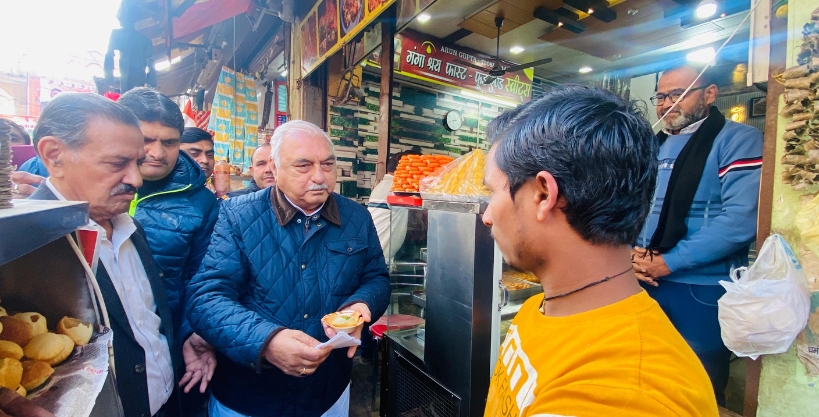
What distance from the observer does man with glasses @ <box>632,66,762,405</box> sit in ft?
7.29

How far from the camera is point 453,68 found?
712cm

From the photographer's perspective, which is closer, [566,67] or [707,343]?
[707,343]

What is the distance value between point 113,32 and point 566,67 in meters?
7.89

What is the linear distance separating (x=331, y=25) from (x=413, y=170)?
299cm

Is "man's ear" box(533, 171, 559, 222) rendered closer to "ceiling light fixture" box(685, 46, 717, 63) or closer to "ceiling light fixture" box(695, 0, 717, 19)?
"ceiling light fixture" box(695, 0, 717, 19)

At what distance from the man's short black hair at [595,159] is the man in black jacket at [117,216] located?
1.46 meters

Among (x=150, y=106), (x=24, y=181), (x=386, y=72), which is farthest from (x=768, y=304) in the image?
(x=386, y=72)

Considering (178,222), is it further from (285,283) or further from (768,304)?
(768,304)

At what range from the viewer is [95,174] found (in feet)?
5.02

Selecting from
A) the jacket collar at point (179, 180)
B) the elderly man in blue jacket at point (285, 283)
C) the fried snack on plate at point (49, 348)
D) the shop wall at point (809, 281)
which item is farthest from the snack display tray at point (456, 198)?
the fried snack on plate at point (49, 348)

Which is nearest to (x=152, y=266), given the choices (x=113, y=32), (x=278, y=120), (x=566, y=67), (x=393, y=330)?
(x=393, y=330)

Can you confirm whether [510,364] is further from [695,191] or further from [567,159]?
[695,191]

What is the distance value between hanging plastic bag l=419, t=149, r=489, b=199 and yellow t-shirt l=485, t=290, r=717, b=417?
4.44ft

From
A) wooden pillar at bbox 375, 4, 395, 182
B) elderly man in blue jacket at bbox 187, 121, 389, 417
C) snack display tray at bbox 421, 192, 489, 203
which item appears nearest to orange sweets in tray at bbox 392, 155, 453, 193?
snack display tray at bbox 421, 192, 489, 203
